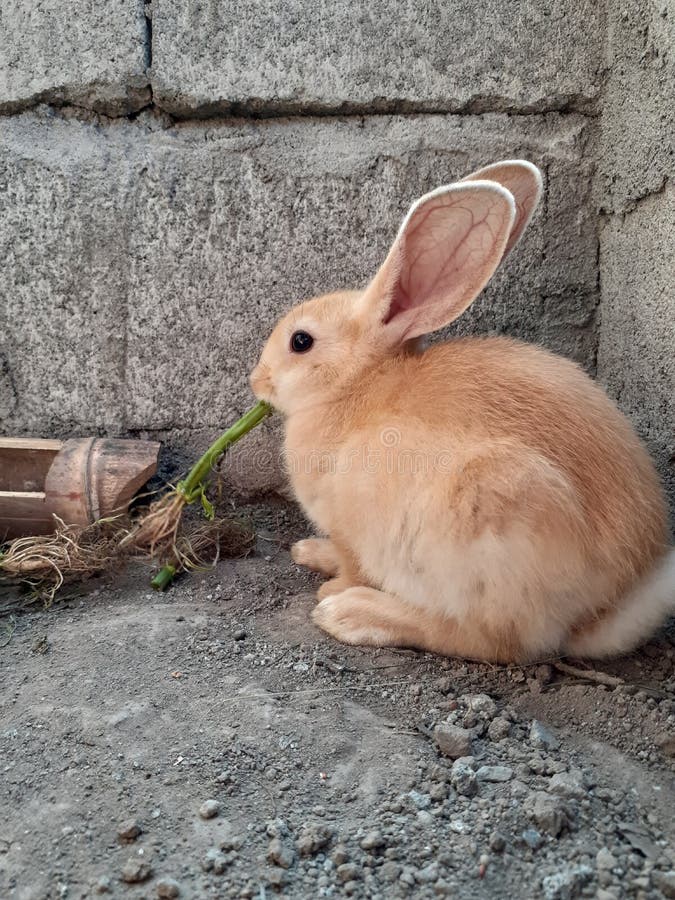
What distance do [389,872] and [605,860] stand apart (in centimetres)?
37

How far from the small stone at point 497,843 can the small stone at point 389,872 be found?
0.58 feet

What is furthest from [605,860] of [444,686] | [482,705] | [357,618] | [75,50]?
[75,50]

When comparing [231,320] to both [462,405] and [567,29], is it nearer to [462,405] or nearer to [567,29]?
[462,405]

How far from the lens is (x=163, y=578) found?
2.45 meters

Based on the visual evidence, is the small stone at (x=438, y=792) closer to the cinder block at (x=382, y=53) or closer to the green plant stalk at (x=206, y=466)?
the green plant stalk at (x=206, y=466)

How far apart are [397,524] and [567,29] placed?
173 centimetres

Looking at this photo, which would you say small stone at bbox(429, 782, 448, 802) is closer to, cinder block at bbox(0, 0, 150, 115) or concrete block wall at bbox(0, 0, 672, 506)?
concrete block wall at bbox(0, 0, 672, 506)

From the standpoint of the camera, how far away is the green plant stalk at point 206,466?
247 centimetres

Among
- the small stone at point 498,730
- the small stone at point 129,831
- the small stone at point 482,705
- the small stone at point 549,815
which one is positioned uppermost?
the small stone at point 549,815

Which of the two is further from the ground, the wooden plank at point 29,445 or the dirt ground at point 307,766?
the wooden plank at point 29,445

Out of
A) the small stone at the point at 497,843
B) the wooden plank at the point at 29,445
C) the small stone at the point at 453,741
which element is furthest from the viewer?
the wooden plank at the point at 29,445

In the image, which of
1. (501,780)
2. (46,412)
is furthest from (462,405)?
(46,412)

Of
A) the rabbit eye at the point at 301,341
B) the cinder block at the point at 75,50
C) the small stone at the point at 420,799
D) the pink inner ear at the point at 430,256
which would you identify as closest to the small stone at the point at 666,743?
the small stone at the point at 420,799

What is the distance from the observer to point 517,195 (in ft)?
7.16
